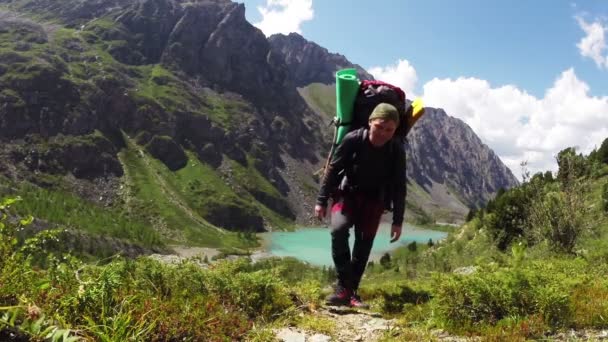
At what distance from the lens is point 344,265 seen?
773 cm

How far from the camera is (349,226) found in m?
7.42

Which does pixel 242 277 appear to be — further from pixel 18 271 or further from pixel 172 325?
pixel 18 271

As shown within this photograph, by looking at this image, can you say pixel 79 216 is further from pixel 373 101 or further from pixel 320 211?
pixel 373 101

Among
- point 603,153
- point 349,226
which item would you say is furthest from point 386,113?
point 603,153

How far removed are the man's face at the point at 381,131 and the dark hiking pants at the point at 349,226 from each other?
98 cm

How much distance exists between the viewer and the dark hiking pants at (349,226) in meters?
7.56

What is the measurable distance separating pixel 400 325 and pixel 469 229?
46784mm

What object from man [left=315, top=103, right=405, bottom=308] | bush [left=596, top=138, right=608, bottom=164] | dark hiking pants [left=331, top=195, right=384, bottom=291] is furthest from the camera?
bush [left=596, top=138, right=608, bottom=164]

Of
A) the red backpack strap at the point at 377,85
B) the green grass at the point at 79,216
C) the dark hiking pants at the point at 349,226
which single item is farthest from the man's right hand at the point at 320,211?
the green grass at the point at 79,216

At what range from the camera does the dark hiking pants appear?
756cm

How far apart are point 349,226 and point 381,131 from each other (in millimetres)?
1554

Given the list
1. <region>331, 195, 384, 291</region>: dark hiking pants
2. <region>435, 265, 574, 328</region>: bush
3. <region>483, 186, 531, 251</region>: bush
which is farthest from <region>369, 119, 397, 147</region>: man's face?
<region>483, 186, 531, 251</region>: bush

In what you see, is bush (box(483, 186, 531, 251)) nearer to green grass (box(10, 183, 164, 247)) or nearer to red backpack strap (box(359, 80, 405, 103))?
red backpack strap (box(359, 80, 405, 103))

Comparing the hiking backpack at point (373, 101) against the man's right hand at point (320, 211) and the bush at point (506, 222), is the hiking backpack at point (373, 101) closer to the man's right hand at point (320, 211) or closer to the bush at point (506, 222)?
Result: the man's right hand at point (320, 211)
